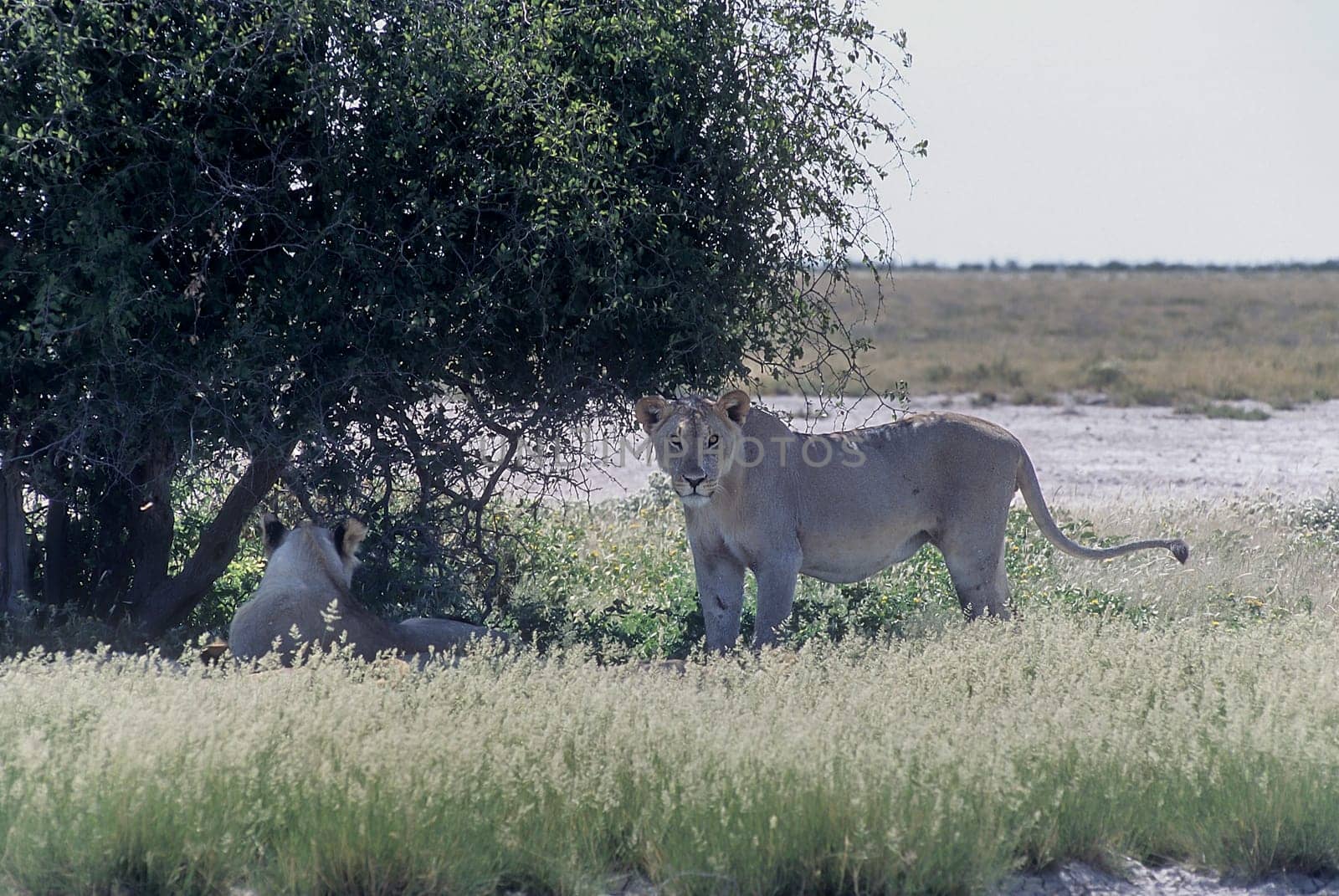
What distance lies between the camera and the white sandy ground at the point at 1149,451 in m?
20.5

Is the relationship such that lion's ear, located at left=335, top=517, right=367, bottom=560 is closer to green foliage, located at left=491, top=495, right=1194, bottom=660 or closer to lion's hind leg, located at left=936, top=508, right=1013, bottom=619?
green foliage, located at left=491, top=495, right=1194, bottom=660

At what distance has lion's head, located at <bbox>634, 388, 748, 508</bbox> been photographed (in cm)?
841

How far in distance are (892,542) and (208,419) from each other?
4088mm

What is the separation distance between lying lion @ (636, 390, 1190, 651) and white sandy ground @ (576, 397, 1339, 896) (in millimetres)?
693

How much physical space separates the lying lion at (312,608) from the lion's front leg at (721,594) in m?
1.26

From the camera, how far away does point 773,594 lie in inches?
345

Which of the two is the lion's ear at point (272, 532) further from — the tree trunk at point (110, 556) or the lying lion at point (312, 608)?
the tree trunk at point (110, 556)

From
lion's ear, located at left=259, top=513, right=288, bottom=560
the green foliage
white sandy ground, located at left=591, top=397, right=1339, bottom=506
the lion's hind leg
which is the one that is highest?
lion's ear, located at left=259, top=513, right=288, bottom=560

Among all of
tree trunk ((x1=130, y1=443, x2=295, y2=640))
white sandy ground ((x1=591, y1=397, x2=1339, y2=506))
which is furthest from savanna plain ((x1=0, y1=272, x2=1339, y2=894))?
white sandy ground ((x1=591, y1=397, x2=1339, y2=506))

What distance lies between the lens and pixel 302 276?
8703 mm

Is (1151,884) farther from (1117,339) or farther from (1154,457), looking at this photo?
(1117,339)

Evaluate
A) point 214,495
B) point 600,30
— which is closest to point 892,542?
point 600,30

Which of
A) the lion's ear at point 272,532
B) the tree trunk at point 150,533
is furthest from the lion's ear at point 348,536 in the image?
the tree trunk at point 150,533

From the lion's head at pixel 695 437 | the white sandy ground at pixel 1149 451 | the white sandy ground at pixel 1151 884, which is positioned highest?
the lion's head at pixel 695 437
